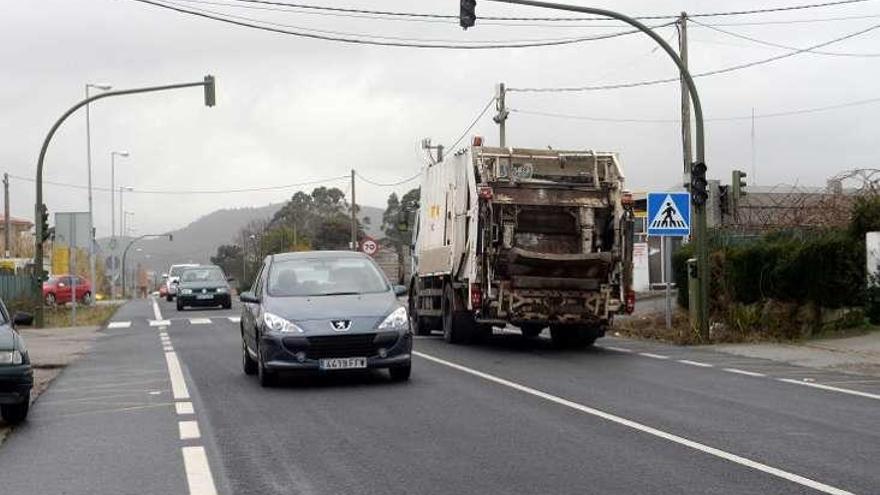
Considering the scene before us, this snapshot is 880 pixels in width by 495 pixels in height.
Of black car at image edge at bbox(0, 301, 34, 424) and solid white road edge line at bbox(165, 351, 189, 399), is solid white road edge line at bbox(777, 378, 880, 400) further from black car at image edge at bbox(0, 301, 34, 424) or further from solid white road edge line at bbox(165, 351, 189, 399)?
black car at image edge at bbox(0, 301, 34, 424)

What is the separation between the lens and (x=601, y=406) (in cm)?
1171

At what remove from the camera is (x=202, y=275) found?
43.1 metres

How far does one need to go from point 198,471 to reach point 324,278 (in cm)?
647

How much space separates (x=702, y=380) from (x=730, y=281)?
8699 millimetres

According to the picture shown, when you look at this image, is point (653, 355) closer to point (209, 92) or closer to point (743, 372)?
point (743, 372)

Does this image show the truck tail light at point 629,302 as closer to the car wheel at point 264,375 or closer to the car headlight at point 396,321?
the car headlight at point 396,321

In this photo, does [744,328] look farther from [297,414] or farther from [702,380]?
[297,414]

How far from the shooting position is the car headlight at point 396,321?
13523mm

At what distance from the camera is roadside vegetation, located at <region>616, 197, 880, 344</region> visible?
2062 cm

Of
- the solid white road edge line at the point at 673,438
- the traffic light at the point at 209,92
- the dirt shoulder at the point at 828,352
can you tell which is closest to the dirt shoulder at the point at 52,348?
the solid white road edge line at the point at 673,438

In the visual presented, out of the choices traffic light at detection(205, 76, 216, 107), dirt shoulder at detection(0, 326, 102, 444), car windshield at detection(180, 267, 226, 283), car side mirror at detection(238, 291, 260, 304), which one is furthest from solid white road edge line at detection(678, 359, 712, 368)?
car windshield at detection(180, 267, 226, 283)

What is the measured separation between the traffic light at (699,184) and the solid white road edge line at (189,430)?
41.9ft

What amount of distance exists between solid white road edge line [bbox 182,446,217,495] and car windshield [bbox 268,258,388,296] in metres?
5.17

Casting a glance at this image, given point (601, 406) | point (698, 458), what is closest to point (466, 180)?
point (601, 406)
